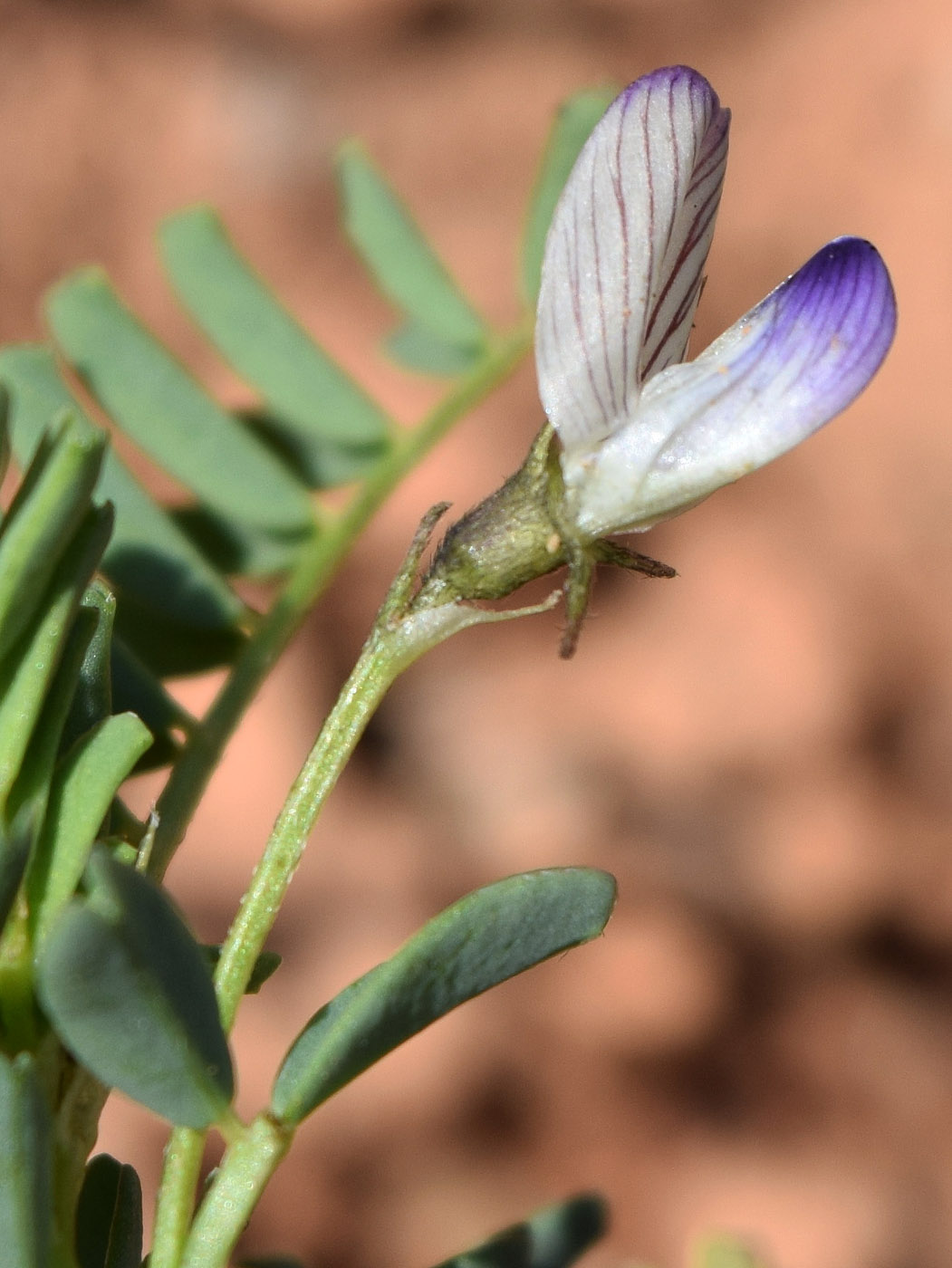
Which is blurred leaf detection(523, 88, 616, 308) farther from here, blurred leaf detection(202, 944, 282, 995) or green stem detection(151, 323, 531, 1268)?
blurred leaf detection(202, 944, 282, 995)

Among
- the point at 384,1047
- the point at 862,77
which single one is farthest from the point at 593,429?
the point at 862,77

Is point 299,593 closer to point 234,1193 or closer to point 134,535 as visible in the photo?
point 134,535

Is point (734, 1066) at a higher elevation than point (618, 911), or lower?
lower

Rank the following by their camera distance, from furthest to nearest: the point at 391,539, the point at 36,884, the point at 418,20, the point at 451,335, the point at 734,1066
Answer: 1. the point at 418,20
2. the point at 391,539
3. the point at 734,1066
4. the point at 451,335
5. the point at 36,884

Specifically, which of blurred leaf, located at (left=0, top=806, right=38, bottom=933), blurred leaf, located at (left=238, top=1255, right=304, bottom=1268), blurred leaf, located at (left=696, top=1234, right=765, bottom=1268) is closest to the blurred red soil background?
blurred leaf, located at (left=696, top=1234, right=765, bottom=1268)

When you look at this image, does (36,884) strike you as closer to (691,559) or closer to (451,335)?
(451,335)

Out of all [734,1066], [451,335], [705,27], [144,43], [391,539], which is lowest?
[734,1066]
